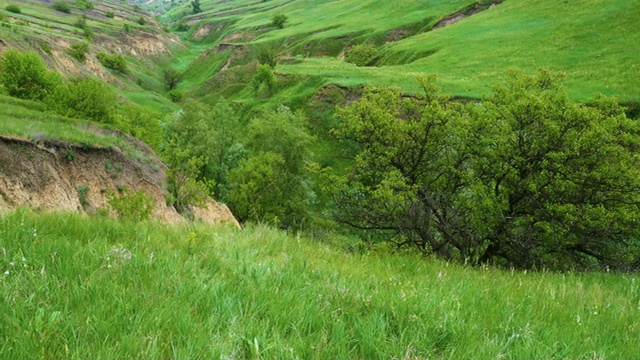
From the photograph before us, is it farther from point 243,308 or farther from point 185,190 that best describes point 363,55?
point 243,308

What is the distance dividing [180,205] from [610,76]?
1618 inches

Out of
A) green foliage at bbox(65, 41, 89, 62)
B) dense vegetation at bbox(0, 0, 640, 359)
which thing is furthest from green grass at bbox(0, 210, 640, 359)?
green foliage at bbox(65, 41, 89, 62)

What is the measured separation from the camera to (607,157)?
18234 millimetres

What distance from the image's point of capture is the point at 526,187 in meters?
18.0

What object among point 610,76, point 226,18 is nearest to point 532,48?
point 610,76

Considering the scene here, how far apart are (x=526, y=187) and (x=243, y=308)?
→ 58.7 feet

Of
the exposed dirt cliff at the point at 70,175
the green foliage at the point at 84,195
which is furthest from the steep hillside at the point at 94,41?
the green foliage at the point at 84,195

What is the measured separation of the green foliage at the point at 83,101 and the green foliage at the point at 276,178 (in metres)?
13.1

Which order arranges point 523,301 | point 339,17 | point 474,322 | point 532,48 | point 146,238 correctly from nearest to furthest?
point 474,322 < point 523,301 < point 146,238 < point 532,48 < point 339,17

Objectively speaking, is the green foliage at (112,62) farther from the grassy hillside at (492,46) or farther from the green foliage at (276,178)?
the green foliage at (276,178)

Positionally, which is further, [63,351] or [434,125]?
[434,125]

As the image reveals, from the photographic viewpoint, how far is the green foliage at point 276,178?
35906mm

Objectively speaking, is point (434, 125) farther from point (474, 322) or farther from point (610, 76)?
point (610, 76)

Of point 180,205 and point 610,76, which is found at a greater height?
point 610,76
